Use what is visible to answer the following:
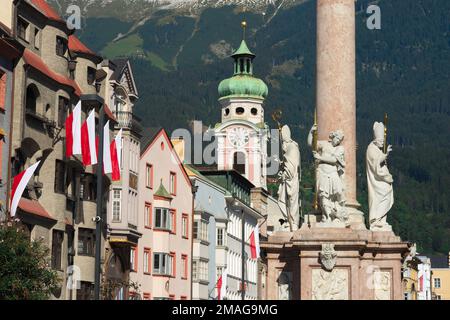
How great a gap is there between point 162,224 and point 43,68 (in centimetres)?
2833

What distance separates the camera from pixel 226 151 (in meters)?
158

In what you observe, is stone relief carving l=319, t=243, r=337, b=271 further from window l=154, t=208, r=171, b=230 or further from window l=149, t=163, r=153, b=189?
window l=154, t=208, r=171, b=230

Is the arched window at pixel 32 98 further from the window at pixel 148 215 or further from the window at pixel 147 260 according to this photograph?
the window at pixel 147 260

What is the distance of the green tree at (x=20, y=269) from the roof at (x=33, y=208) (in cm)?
944

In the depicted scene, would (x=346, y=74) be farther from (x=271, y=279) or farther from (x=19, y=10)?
(x=19, y=10)

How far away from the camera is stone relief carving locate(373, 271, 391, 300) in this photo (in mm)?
35219

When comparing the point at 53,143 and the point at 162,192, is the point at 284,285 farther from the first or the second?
the point at 162,192

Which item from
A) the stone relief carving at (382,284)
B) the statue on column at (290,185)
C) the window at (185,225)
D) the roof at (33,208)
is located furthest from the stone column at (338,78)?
the window at (185,225)

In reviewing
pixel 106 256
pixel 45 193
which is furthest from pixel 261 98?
pixel 45 193

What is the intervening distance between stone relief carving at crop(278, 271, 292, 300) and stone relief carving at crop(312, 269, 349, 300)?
1.57m

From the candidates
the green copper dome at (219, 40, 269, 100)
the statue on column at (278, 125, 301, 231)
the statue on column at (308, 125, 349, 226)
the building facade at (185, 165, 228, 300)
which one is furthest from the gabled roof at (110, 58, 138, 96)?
the green copper dome at (219, 40, 269, 100)

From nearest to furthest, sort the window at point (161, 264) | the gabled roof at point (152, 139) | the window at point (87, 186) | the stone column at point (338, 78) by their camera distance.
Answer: the stone column at point (338, 78) → the window at point (87, 186) → the gabled roof at point (152, 139) → the window at point (161, 264)

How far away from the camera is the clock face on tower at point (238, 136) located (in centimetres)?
15875
